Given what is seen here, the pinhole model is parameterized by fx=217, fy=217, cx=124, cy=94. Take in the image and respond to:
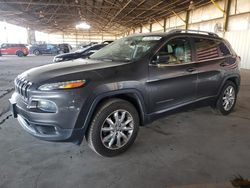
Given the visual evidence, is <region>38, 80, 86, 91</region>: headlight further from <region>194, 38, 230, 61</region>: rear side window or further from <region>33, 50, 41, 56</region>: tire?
<region>33, 50, 41, 56</region>: tire

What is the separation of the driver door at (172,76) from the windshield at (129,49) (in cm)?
21

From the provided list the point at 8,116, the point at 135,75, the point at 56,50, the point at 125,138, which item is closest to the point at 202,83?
the point at 135,75

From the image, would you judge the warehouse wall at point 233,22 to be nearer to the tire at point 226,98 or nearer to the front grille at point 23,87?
the tire at point 226,98

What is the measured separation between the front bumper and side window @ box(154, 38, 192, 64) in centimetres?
132

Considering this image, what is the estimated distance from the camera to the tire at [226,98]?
4082 millimetres

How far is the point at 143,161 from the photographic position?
266cm

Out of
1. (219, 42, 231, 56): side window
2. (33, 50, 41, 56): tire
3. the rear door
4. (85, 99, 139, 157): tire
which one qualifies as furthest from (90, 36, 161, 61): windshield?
(33, 50, 41, 56): tire

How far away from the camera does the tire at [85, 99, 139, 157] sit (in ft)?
8.33

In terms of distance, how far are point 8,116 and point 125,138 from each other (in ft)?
8.64

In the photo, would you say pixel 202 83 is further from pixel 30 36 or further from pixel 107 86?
pixel 30 36

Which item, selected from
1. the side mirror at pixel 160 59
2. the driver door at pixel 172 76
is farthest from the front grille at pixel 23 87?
the side mirror at pixel 160 59

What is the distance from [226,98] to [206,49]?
1153 mm

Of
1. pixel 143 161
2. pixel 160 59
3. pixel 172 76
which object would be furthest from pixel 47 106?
pixel 172 76

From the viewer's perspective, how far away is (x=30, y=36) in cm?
3769
